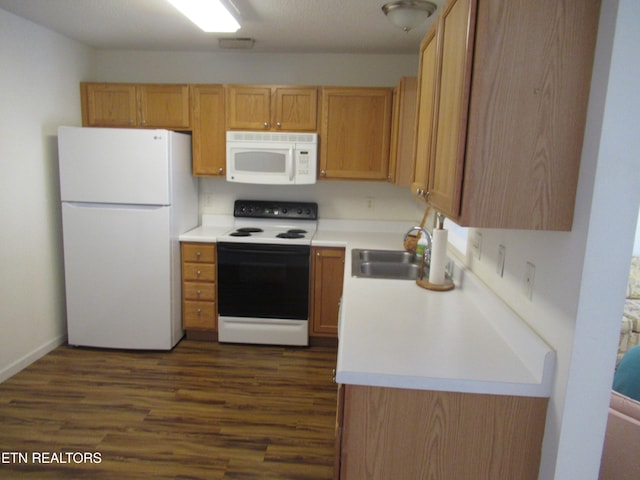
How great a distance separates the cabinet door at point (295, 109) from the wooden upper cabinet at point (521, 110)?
2.26m

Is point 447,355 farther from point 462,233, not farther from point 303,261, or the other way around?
point 303,261

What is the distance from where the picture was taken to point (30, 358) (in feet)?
10.0

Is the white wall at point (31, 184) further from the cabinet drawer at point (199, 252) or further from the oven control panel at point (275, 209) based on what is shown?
the oven control panel at point (275, 209)

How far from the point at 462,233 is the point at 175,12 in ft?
7.23

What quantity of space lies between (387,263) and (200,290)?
151cm

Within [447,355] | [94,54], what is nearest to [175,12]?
[94,54]

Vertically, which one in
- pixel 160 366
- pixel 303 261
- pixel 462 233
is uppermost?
pixel 462 233

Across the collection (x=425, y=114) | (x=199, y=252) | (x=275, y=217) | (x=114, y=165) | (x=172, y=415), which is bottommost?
(x=172, y=415)

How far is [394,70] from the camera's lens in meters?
3.60

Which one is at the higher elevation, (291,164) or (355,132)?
(355,132)

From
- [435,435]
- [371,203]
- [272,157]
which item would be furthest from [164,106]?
[435,435]

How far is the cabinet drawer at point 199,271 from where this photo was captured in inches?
134

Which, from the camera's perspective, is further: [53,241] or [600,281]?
[53,241]

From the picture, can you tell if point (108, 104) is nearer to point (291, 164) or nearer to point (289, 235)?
point (291, 164)
